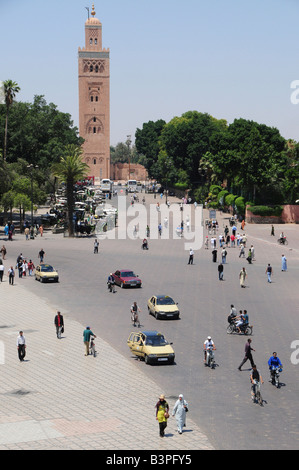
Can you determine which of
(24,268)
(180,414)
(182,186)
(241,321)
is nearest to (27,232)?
(24,268)

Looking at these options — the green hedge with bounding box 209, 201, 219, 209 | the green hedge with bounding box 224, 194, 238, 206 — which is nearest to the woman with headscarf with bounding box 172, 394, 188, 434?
the green hedge with bounding box 224, 194, 238, 206

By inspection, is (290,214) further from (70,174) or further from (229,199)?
(70,174)

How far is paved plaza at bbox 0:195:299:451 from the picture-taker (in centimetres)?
1970

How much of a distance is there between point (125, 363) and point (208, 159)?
84425 millimetres

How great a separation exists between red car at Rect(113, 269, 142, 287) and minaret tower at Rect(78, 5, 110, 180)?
120945 millimetres

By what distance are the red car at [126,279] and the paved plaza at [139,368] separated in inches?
27.4

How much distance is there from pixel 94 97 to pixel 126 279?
124 m

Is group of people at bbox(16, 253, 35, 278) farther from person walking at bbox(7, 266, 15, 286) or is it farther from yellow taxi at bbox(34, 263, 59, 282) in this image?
person walking at bbox(7, 266, 15, 286)

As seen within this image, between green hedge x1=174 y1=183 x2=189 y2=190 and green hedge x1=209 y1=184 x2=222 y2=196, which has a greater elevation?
green hedge x1=174 y1=183 x2=189 y2=190

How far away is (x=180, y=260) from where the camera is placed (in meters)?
52.5

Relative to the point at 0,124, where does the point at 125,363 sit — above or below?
below

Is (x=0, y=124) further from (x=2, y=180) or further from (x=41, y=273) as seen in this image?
(x=41, y=273)

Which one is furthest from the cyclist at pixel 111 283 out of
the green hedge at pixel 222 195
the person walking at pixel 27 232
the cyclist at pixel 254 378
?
the green hedge at pixel 222 195
